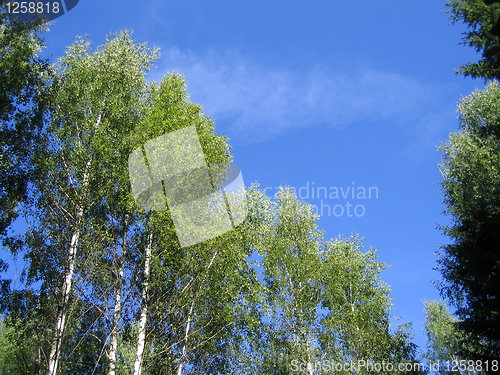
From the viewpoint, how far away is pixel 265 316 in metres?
17.0

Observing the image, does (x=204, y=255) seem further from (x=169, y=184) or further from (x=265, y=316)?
(x=265, y=316)

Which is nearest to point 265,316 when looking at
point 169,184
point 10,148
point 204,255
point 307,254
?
point 307,254

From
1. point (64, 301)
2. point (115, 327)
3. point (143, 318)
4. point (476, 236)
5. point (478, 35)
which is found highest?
point (478, 35)

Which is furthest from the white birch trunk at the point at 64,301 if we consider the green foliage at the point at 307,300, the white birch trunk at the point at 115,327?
the green foliage at the point at 307,300

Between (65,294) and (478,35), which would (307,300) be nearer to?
(65,294)

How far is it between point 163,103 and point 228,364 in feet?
40.2

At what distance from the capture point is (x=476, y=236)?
14953 mm

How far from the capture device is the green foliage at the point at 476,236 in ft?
44.9

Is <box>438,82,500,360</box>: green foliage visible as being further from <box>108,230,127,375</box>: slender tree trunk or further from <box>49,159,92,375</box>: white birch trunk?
<box>49,159,92,375</box>: white birch trunk

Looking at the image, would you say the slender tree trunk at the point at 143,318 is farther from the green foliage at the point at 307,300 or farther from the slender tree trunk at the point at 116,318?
the green foliage at the point at 307,300

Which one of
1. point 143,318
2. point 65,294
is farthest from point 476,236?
point 65,294

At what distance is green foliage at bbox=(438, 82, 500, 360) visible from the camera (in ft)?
44.9

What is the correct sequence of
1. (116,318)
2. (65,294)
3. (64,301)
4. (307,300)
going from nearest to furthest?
(64,301) < (65,294) < (116,318) < (307,300)

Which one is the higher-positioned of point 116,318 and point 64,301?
point 64,301
